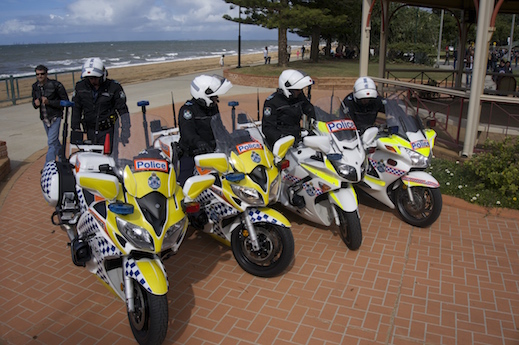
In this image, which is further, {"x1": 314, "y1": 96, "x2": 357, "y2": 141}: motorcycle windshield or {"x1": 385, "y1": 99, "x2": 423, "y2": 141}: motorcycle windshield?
{"x1": 385, "y1": 99, "x2": 423, "y2": 141}: motorcycle windshield

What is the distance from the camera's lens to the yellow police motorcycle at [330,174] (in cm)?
498

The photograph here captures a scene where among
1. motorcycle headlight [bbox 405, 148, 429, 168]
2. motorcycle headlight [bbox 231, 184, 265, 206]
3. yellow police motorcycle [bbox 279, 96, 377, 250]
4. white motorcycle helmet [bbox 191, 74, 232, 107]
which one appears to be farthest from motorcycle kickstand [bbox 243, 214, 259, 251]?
motorcycle headlight [bbox 405, 148, 429, 168]

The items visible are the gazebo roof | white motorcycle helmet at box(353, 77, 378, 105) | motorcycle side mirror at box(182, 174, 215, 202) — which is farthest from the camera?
the gazebo roof

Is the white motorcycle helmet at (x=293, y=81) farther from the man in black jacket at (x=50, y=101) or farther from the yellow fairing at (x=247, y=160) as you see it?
the man in black jacket at (x=50, y=101)

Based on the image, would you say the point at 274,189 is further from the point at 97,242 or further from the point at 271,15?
the point at 271,15

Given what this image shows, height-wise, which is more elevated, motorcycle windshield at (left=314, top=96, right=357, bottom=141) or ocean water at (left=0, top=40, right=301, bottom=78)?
ocean water at (left=0, top=40, right=301, bottom=78)

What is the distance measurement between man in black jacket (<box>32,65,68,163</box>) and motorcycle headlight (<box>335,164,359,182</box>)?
4650mm

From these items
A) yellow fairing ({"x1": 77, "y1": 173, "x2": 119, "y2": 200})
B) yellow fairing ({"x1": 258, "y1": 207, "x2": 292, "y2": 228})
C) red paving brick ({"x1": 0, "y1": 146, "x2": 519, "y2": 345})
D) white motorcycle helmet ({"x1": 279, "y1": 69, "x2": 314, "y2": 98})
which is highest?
white motorcycle helmet ({"x1": 279, "y1": 69, "x2": 314, "y2": 98})

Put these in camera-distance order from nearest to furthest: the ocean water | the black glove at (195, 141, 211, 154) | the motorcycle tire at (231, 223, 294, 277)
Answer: the motorcycle tire at (231, 223, 294, 277), the black glove at (195, 141, 211, 154), the ocean water

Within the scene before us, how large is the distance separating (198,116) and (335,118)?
177cm

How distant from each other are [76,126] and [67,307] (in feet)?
8.99

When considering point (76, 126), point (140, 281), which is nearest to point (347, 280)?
point (140, 281)

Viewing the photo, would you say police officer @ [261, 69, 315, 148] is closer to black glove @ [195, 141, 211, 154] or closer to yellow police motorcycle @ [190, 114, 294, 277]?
yellow police motorcycle @ [190, 114, 294, 277]

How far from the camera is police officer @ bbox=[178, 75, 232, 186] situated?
5.02 metres
